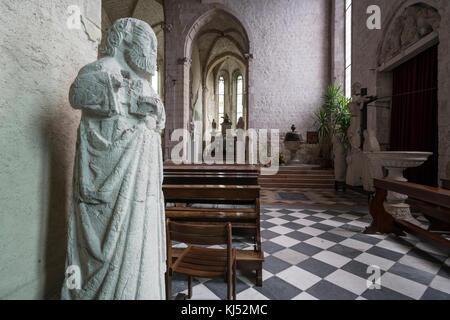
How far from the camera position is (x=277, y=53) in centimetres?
912

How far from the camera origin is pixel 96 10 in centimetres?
139

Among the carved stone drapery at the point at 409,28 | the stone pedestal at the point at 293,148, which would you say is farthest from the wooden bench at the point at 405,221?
the stone pedestal at the point at 293,148

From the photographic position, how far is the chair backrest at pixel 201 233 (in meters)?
1.34

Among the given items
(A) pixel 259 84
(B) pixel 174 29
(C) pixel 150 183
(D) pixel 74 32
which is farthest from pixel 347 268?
(B) pixel 174 29

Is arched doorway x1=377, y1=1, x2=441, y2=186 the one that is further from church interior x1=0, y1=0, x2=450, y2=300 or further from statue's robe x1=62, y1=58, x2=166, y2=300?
statue's robe x1=62, y1=58, x2=166, y2=300

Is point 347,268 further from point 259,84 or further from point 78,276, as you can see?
point 259,84

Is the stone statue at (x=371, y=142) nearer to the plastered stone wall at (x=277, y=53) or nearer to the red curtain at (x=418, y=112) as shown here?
the red curtain at (x=418, y=112)

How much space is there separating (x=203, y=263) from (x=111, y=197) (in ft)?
2.99

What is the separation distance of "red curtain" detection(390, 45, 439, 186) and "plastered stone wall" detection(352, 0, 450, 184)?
263 millimetres

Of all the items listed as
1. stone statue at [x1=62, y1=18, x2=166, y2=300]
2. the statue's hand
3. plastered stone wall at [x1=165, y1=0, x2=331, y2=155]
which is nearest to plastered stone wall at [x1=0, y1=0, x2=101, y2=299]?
stone statue at [x1=62, y1=18, x2=166, y2=300]

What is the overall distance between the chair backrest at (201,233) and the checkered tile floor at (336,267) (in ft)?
2.21

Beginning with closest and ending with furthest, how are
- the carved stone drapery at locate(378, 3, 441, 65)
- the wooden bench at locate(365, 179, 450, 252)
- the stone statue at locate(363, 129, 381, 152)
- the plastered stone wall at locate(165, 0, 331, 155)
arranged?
the wooden bench at locate(365, 179, 450, 252)
the carved stone drapery at locate(378, 3, 441, 65)
the stone statue at locate(363, 129, 381, 152)
the plastered stone wall at locate(165, 0, 331, 155)

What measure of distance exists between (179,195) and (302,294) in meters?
1.55

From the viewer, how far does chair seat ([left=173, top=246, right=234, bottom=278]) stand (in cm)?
A: 142
